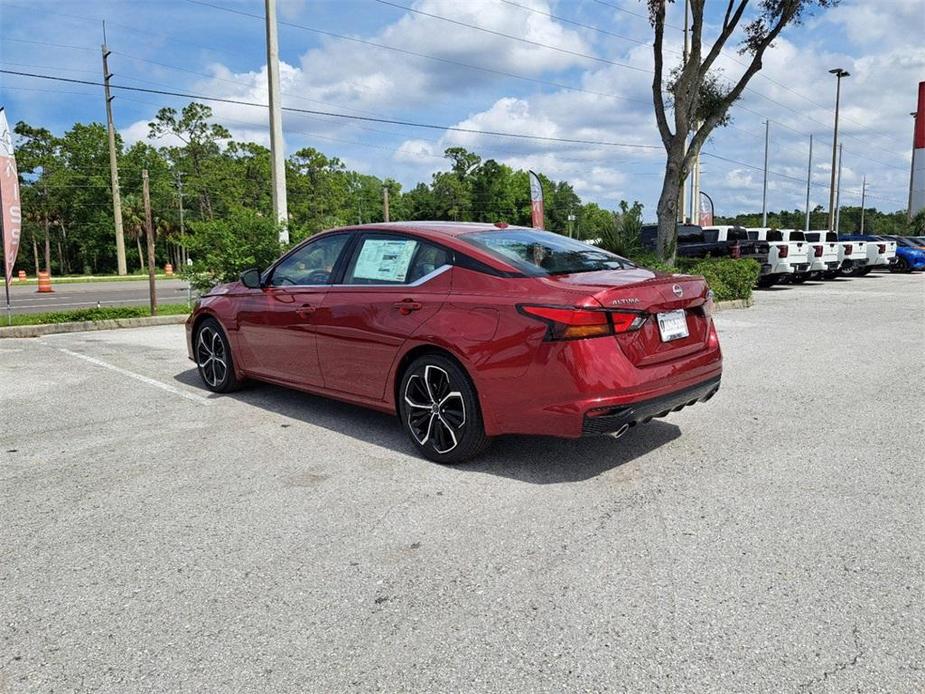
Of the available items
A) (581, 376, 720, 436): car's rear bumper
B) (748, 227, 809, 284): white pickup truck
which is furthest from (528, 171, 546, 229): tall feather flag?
(581, 376, 720, 436): car's rear bumper

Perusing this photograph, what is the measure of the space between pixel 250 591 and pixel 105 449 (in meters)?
2.51

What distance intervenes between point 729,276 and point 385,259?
11612 mm

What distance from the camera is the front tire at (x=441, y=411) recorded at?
4.26 metres

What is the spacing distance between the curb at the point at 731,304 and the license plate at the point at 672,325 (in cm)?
1041

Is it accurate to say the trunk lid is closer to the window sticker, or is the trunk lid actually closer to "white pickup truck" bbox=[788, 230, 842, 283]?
the window sticker

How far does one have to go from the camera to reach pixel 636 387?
3.98m

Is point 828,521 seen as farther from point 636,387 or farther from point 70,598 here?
point 70,598

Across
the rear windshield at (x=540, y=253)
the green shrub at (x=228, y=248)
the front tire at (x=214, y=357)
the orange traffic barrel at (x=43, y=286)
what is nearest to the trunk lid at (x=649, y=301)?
the rear windshield at (x=540, y=253)

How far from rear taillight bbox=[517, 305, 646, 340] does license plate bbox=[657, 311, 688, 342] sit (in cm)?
37

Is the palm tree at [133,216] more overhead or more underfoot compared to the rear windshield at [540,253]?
more overhead

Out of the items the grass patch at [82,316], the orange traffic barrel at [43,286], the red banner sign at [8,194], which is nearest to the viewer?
the red banner sign at [8,194]

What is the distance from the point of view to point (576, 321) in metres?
3.87

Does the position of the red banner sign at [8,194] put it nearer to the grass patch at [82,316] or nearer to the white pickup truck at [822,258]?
the grass patch at [82,316]

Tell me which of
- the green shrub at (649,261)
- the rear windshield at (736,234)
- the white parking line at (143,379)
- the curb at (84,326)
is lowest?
the white parking line at (143,379)
